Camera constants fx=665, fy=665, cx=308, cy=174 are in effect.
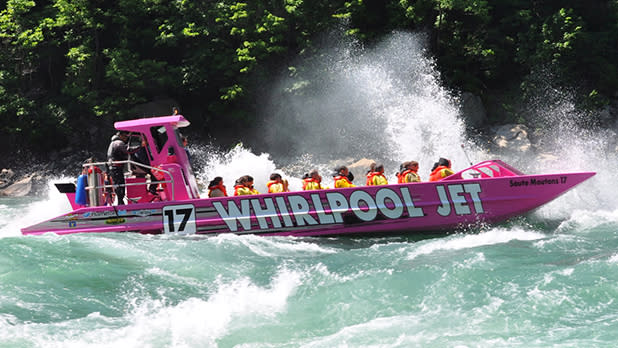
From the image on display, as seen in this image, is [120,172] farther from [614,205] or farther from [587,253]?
[614,205]

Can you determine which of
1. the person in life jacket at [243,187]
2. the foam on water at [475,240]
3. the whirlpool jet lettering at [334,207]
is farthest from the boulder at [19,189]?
the foam on water at [475,240]

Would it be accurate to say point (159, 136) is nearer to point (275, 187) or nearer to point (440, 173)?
point (275, 187)

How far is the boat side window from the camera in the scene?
39.5 ft

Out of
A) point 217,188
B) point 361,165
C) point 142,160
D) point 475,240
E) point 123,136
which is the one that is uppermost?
point 123,136

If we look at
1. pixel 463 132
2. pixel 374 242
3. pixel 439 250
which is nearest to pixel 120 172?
pixel 374 242

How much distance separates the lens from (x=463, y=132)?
77.6 feet

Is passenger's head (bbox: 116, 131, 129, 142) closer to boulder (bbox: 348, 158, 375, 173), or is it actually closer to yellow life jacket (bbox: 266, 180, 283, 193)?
yellow life jacket (bbox: 266, 180, 283, 193)

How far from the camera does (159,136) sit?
12.1 m

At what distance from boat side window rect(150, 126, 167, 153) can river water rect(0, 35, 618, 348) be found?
175 centimetres

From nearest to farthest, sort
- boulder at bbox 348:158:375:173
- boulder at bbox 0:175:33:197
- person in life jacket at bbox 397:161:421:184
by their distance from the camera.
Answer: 1. person in life jacket at bbox 397:161:421:184
2. boulder at bbox 348:158:375:173
3. boulder at bbox 0:175:33:197

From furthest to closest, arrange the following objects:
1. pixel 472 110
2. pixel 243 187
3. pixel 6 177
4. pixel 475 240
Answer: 1. pixel 6 177
2. pixel 472 110
3. pixel 243 187
4. pixel 475 240

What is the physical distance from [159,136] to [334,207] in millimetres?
3465

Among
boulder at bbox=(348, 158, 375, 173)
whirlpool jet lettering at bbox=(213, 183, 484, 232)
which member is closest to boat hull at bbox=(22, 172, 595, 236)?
whirlpool jet lettering at bbox=(213, 183, 484, 232)

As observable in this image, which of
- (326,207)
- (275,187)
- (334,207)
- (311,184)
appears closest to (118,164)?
(275,187)
